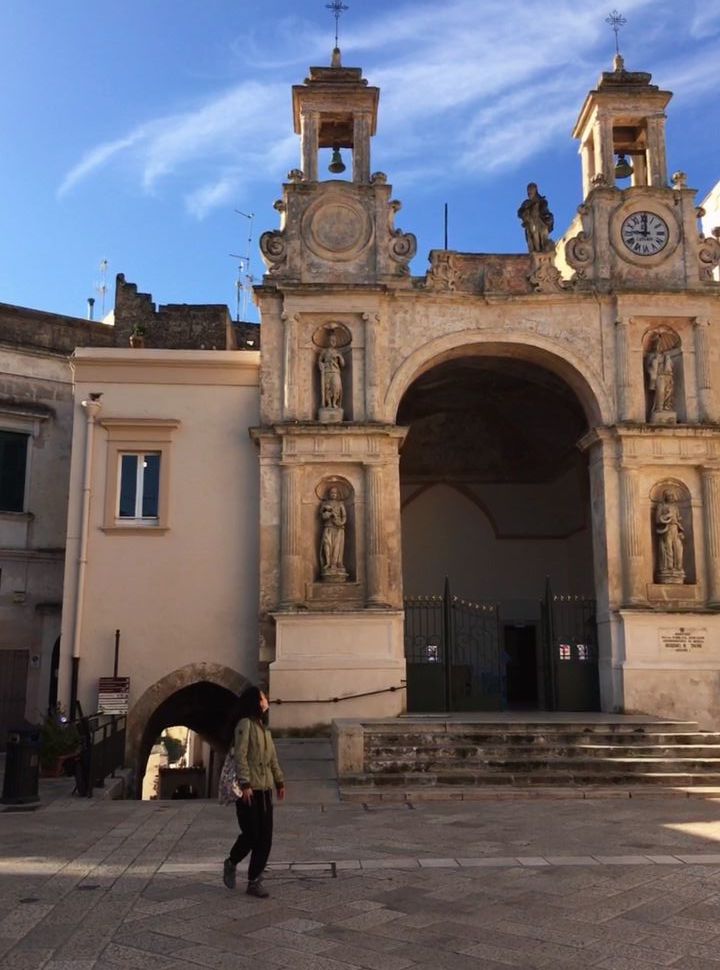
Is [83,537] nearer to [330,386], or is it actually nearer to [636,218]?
[330,386]

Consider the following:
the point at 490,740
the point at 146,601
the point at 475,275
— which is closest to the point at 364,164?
the point at 475,275

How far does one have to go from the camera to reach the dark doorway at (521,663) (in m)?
24.2

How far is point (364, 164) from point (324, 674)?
33.9 feet

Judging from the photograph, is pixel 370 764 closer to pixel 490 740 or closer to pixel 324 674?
pixel 490 740

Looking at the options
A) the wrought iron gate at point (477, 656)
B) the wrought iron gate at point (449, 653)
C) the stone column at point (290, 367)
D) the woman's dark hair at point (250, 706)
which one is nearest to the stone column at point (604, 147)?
the stone column at point (290, 367)

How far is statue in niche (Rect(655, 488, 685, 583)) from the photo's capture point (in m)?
18.2

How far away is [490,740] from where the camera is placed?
14.4 metres

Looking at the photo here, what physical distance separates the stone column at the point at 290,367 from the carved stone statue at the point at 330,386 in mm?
499

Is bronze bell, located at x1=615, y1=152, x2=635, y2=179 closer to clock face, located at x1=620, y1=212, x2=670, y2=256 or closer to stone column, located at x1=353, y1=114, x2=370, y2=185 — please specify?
clock face, located at x1=620, y1=212, x2=670, y2=256

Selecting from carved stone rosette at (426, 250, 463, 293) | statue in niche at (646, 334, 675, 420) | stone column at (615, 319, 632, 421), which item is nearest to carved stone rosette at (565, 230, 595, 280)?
stone column at (615, 319, 632, 421)

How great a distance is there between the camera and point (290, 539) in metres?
17.9

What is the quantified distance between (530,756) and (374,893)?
7161 mm

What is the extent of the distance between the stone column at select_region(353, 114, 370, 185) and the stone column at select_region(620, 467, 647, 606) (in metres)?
7.92

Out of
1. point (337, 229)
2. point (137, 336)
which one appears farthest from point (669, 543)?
point (137, 336)
